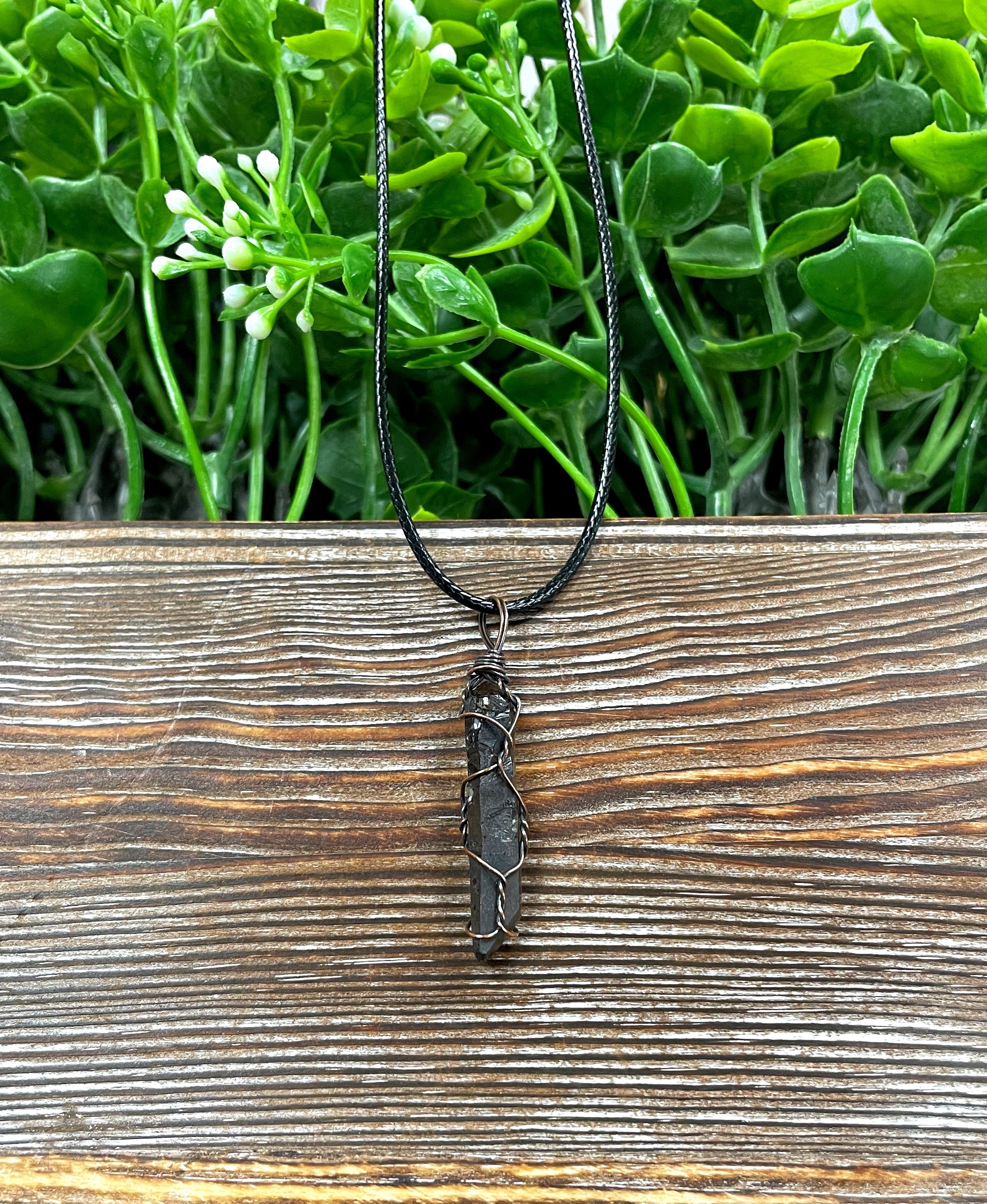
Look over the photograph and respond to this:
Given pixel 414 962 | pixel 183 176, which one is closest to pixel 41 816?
pixel 414 962

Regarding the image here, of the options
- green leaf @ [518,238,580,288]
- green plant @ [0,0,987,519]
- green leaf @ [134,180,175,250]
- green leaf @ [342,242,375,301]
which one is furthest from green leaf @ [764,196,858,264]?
green leaf @ [134,180,175,250]

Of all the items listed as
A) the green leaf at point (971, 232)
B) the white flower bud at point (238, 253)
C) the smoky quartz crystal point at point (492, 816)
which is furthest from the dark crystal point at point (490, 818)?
the green leaf at point (971, 232)

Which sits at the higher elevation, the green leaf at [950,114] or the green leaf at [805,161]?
the green leaf at [950,114]

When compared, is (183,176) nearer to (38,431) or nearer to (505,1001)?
(38,431)

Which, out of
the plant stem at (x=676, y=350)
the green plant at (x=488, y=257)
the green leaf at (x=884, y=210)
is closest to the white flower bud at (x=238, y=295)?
the green plant at (x=488, y=257)

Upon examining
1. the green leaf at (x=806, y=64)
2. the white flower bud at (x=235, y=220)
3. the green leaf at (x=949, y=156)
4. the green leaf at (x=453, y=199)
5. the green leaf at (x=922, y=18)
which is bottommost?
the white flower bud at (x=235, y=220)

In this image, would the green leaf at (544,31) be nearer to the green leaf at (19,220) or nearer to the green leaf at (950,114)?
the green leaf at (950,114)

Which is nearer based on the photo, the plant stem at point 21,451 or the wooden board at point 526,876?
the wooden board at point 526,876
